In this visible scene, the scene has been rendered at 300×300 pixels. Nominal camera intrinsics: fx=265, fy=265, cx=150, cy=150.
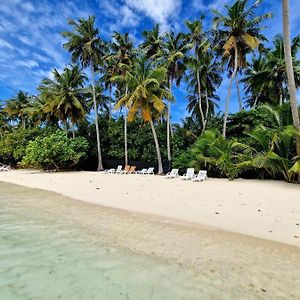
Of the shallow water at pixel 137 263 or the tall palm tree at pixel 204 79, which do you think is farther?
the tall palm tree at pixel 204 79

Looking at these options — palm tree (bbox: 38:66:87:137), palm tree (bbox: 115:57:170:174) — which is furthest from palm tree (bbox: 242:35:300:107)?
palm tree (bbox: 38:66:87:137)

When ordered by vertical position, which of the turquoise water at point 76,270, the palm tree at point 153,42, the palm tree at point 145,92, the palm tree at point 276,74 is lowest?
the turquoise water at point 76,270

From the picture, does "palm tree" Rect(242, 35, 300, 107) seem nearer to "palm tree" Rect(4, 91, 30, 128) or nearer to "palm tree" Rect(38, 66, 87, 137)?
"palm tree" Rect(38, 66, 87, 137)

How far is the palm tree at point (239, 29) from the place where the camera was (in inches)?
719

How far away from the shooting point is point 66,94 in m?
24.9

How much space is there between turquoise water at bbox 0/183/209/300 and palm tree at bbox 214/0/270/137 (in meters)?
15.8

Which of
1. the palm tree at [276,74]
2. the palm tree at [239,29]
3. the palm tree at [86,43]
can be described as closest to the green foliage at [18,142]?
the palm tree at [86,43]

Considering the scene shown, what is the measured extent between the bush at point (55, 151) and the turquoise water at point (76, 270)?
55.6 feet

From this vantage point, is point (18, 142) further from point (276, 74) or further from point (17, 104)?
point (276, 74)

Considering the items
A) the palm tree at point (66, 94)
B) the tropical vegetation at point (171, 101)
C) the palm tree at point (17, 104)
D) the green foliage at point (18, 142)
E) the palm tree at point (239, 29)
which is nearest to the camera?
the tropical vegetation at point (171, 101)

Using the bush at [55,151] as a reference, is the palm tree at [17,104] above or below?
above

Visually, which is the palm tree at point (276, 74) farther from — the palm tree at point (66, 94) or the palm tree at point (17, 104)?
the palm tree at point (17, 104)

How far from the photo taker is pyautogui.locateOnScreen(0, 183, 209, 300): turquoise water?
3.42 metres

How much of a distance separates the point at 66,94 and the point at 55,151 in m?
5.93
